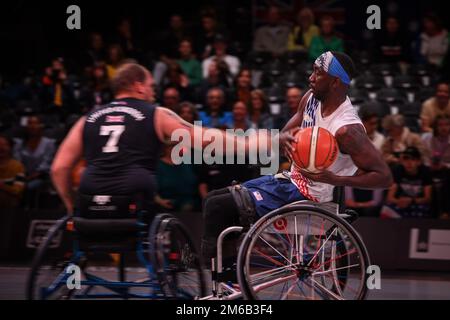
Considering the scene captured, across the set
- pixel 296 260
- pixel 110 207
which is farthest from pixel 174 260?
pixel 296 260

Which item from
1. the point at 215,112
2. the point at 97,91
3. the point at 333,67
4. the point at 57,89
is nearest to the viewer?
the point at 333,67

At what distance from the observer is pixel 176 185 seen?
1038 cm

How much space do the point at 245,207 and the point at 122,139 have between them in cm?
89

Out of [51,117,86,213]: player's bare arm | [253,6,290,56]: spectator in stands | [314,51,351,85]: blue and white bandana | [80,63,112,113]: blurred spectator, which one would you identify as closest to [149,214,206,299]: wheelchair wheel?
[51,117,86,213]: player's bare arm

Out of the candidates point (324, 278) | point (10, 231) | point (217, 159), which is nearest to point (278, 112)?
point (217, 159)

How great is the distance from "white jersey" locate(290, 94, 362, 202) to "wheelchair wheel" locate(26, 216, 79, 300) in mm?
1500

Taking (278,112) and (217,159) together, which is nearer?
(217,159)

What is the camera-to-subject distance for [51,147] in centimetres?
1119

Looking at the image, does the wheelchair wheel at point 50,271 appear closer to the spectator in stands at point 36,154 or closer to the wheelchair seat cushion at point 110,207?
Result: the wheelchair seat cushion at point 110,207

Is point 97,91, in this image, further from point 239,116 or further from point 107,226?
point 107,226

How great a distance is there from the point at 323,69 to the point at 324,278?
1345 millimetres

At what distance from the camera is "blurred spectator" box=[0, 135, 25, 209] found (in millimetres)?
10711
